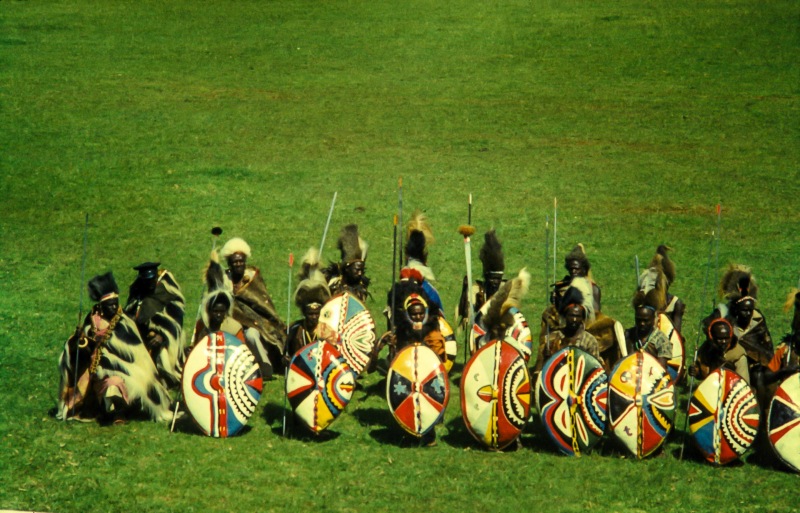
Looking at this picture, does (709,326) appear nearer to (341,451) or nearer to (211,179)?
(341,451)

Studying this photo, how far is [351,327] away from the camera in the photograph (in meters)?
15.0

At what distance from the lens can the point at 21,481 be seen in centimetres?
1257

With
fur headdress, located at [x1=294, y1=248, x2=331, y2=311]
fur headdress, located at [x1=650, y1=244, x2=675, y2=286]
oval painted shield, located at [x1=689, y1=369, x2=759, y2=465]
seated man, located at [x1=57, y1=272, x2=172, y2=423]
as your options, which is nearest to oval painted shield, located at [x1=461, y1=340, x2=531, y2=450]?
oval painted shield, located at [x1=689, y1=369, x2=759, y2=465]

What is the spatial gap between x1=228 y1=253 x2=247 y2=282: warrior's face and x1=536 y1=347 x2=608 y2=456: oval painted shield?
4449mm

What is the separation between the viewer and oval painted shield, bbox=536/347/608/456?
12.9 metres

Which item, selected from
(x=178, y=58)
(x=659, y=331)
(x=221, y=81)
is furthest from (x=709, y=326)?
(x=178, y=58)

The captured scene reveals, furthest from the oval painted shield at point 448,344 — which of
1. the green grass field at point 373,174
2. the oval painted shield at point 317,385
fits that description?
the oval painted shield at point 317,385

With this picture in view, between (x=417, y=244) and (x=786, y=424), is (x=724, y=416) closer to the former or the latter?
(x=786, y=424)

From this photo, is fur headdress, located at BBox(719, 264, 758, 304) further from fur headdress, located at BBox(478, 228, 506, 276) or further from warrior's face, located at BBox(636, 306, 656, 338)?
fur headdress, located at BBox(478, 228, 506, 276)

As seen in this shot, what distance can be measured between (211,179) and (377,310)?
26.3ft

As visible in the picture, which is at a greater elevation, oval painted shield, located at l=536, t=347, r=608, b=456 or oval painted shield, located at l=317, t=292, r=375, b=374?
oval painted shield, located at l=317, t=292, r=375, b=374

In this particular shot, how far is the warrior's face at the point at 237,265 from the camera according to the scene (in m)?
15.7

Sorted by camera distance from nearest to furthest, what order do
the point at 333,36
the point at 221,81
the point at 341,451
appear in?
the point at 341,451 < the point at 221,81 < the point at 333,36

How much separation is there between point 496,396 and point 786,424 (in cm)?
289
